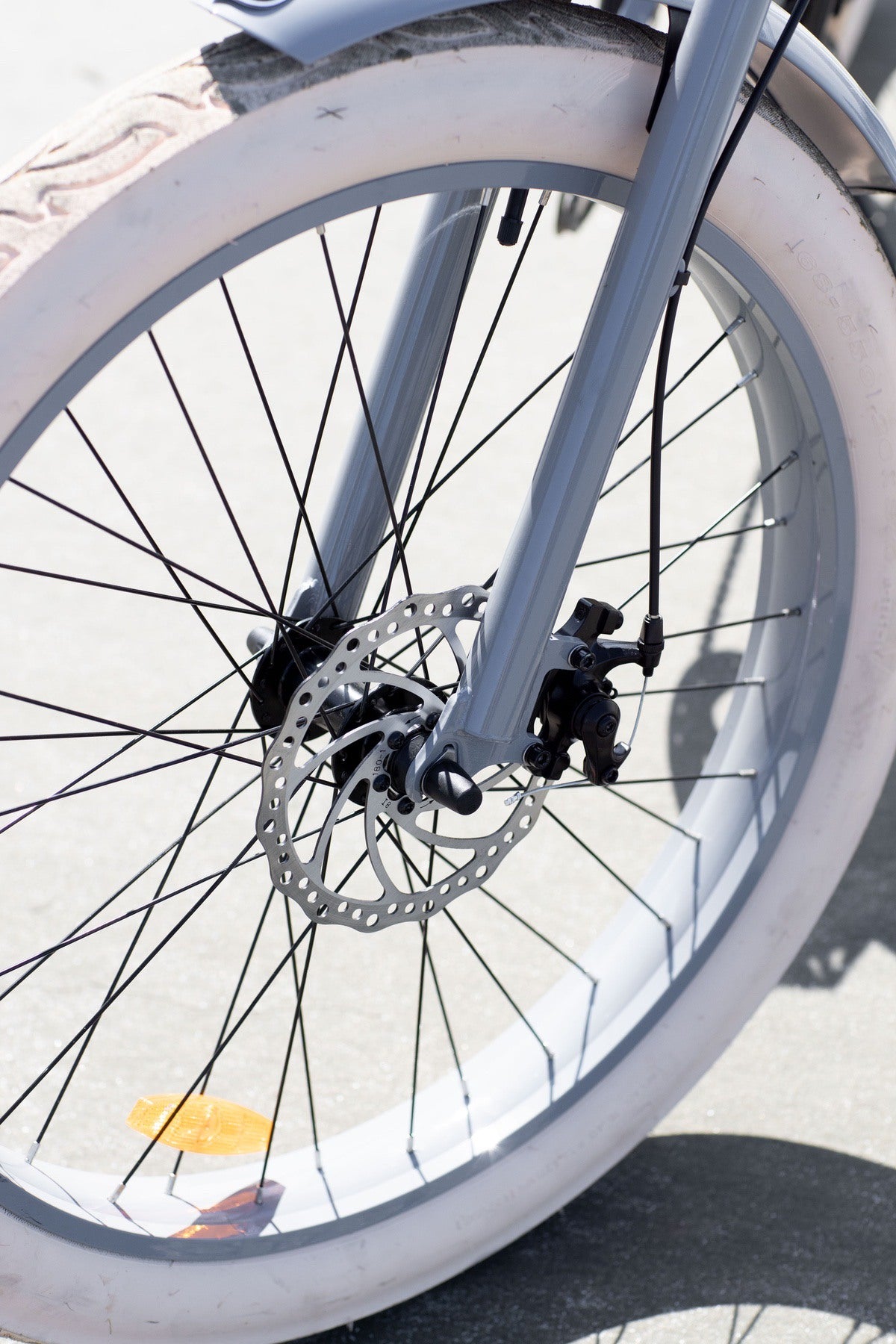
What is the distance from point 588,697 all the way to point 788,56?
1.39ft

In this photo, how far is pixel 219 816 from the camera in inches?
69.5

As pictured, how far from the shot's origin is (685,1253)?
130 cm

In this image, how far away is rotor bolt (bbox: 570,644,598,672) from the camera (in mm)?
1023

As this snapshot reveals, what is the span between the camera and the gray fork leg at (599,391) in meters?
0.88

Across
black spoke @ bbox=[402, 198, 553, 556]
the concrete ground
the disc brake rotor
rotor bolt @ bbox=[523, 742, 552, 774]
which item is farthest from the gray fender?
the concrete ground

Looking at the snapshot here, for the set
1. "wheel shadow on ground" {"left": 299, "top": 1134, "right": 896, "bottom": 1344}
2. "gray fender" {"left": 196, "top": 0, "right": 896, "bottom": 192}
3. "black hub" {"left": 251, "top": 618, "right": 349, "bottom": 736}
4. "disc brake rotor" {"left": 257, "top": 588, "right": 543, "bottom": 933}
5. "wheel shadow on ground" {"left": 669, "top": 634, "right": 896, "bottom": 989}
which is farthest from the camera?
"wheel shadow on ground" {"left": 669, "top": 634, "right": 896, "bottom": 989}

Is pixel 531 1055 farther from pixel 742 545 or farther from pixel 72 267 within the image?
pixel 742 545

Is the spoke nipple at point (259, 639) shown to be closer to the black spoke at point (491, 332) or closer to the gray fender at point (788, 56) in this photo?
the black spoke at point (491, 332)

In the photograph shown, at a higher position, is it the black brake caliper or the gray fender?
the gray fender

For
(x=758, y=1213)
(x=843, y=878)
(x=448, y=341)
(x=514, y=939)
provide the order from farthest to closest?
(x=843, y=878), (x=514, y=939), (x=758, y=1213), (x=448, y=341)

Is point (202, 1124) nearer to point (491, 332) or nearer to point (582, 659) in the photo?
point (582, 659)

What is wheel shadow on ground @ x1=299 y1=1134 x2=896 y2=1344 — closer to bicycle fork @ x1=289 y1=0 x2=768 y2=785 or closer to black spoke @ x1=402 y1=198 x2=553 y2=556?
bicycle fork @ x1=289 y1=0 x2=768 y2=785

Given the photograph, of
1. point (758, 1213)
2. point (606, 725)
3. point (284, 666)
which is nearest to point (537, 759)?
point (606, 725)

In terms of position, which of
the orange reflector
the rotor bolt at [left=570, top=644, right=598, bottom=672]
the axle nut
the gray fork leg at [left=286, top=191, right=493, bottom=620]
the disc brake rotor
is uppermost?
the gray fork leg at [left=286, top=191, right=493, bottom=620]
